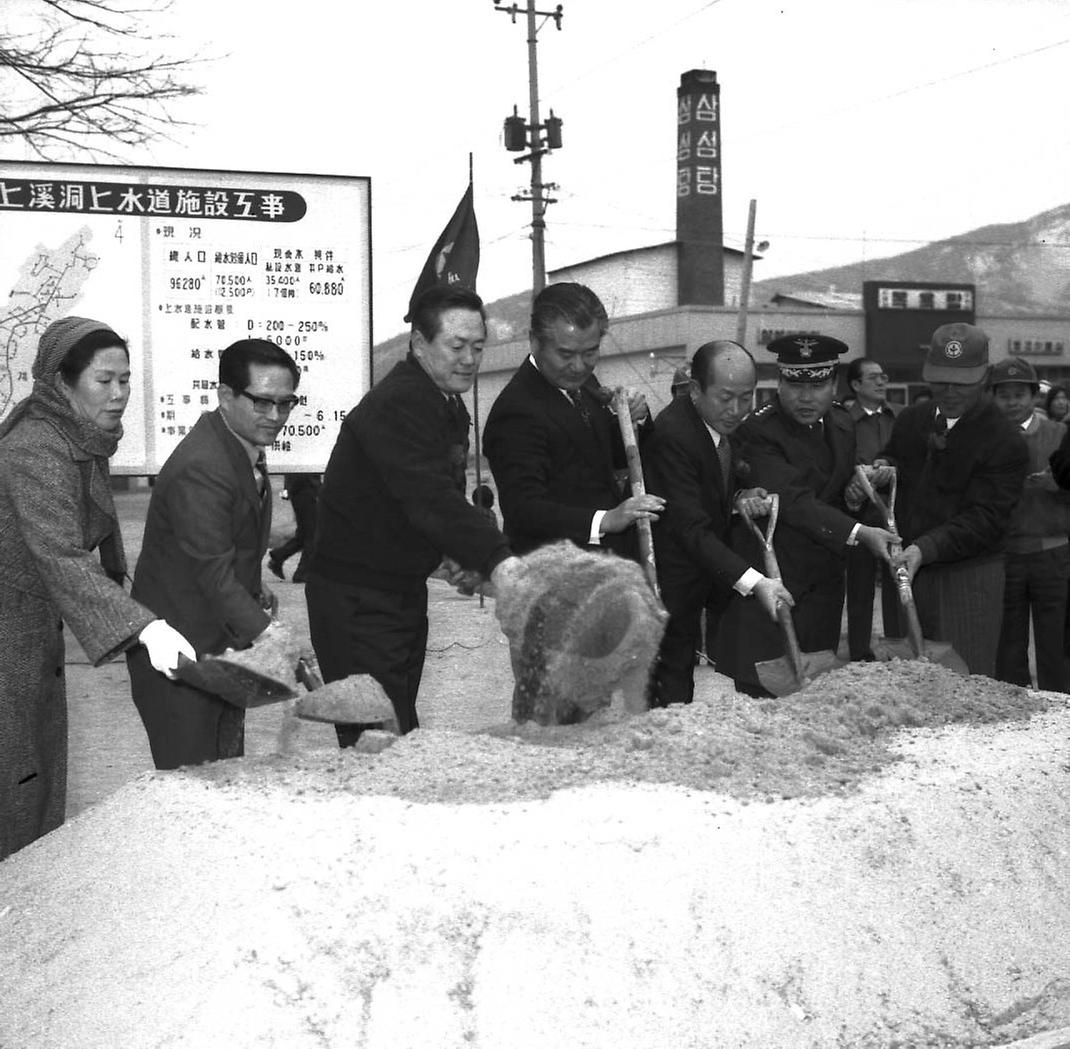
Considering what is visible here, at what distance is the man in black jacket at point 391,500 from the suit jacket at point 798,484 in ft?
4.02

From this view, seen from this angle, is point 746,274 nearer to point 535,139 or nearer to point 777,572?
point 535,139

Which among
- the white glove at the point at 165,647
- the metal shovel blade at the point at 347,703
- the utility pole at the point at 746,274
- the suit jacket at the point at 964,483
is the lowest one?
the metal shovel blade at the point at 347,703

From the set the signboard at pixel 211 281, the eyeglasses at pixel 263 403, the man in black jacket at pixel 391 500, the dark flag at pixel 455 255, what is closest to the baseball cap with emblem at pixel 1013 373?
the signboard at pixel 211 281

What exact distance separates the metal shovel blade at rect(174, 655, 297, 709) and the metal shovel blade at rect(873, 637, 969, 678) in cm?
208

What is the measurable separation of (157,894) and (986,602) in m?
3.31

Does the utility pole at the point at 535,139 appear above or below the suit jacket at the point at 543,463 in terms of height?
above

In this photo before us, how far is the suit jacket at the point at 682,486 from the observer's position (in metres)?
4.20

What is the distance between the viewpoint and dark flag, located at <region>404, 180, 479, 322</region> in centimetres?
802

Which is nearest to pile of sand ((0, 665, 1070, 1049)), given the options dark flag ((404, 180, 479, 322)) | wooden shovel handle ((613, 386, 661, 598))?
wooden shovel handle ((613, 386, 661, 598))

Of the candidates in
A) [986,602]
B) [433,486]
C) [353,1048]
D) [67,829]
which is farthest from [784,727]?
[986,602]

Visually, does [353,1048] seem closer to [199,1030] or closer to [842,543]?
[199,1030]

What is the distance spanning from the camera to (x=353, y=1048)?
2078 mm

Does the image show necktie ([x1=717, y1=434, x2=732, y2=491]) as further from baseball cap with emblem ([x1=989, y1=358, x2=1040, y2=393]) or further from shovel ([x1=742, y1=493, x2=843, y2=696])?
baseball cap with emblem ([x1=989, y1=358, x2=1040, y2=393])

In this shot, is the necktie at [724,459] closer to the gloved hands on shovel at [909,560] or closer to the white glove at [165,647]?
the gloved hands on shovel at [909,560]
